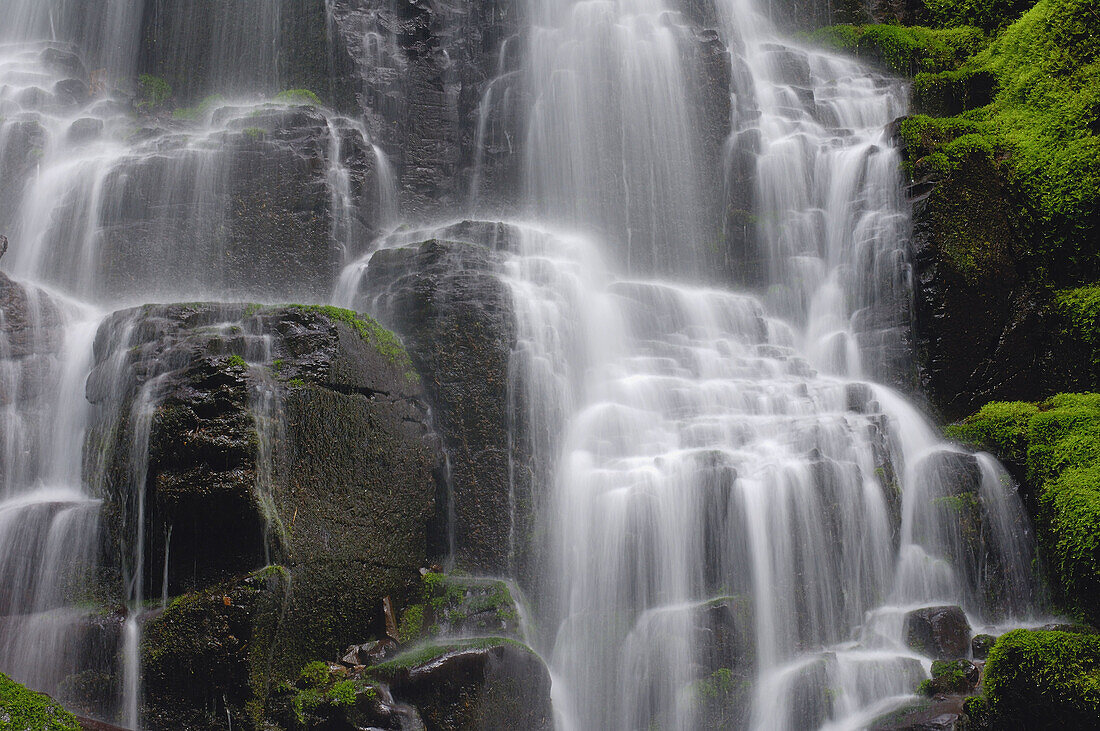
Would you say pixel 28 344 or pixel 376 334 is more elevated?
pixel 28 344

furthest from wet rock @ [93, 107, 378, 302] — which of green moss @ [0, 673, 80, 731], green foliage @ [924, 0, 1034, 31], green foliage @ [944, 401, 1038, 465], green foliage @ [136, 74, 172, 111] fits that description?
green foliage @ [924, 0, 1034, 31]

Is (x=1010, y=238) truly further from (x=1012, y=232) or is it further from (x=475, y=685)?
(x=475, y=685)

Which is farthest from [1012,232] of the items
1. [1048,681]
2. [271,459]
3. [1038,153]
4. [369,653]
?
[271,459]

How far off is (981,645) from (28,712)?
730 centimetres

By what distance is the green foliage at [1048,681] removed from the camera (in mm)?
5775

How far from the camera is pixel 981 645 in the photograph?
726 centimetres

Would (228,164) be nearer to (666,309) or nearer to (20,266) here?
(20,266)

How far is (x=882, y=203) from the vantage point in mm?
11992

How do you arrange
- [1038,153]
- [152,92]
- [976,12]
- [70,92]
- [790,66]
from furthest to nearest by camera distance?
[976,12]
[790,66]
[152,92]
[70,92]
[1038,153]

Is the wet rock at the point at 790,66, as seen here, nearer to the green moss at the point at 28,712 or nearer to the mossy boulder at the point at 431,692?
the mossy boulder at the point at 431,692

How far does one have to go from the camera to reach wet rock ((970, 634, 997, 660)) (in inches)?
284

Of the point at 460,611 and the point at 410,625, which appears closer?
the point at 410,625

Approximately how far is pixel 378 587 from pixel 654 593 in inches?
103

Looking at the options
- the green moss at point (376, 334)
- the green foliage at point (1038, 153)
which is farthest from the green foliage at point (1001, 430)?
the green moss at point (376, 334)
